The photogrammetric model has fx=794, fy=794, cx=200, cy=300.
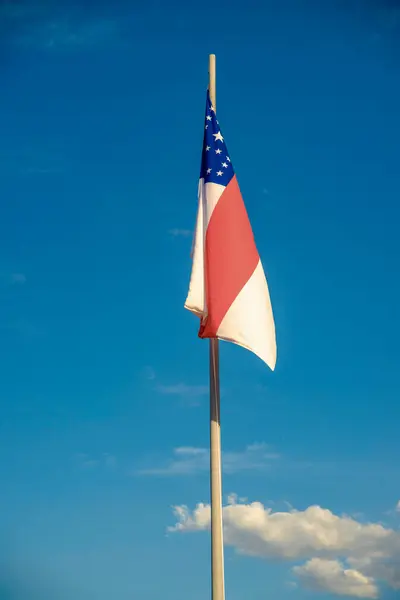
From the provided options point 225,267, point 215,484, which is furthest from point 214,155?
point 215,484

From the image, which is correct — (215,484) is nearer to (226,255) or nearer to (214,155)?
(226,255)

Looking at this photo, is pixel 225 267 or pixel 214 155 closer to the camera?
pixel 225 267

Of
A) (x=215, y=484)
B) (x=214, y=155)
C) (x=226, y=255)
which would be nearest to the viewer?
(x=215, y=484)

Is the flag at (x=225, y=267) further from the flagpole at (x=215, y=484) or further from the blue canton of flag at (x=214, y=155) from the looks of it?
the flagpole at (x=215, y=484)

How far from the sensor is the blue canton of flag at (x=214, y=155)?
2295 centimetres

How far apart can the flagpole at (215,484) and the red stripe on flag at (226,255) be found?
92 centimetres

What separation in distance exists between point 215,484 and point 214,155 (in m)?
9.41

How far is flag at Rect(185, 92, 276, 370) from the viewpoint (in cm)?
2123

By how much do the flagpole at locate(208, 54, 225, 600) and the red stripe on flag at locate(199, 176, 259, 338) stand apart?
0.92 meters

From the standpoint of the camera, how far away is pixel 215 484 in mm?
19984

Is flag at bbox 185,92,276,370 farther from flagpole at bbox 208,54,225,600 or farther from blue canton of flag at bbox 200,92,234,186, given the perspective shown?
flagpole at bbox 208,54,225,600

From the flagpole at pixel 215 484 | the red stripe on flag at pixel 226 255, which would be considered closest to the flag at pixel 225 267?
the red stripe on flag at pixel 226 255

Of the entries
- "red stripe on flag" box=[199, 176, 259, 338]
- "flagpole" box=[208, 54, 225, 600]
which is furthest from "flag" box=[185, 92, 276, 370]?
"flagpole" box=[208, 54, 225, 600]

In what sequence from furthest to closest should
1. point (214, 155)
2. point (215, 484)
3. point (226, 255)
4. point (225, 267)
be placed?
point (214, 155)
point (226, 255)
point (225, 267)
point (215, 484)
